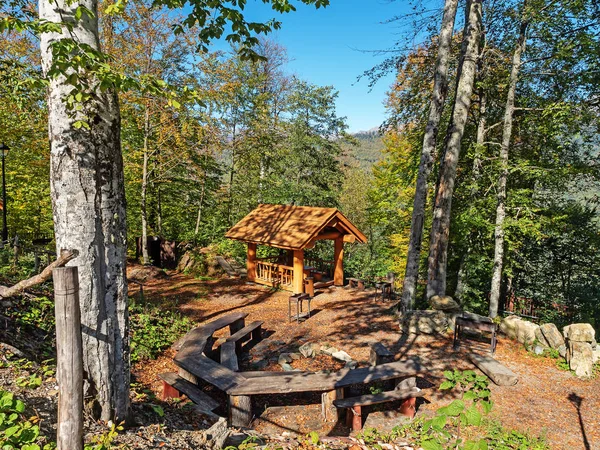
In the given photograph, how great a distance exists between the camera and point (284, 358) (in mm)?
7555

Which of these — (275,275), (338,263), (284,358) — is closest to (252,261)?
(275,275)

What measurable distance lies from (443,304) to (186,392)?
7108mm

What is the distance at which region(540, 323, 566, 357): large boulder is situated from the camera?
26.6 ft

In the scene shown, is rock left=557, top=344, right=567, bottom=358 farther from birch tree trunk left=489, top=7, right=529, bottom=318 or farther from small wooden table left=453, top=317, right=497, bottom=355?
birch tree trunk left=489, top=7, right=529, bottom=318

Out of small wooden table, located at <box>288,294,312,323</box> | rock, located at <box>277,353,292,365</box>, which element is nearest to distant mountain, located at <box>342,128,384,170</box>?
small wooden table, located at <box>288,294,312,323</box>

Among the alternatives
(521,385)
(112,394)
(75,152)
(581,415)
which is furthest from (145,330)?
(581,415)

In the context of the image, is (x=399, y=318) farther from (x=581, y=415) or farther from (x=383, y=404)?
(x=581, y=415)

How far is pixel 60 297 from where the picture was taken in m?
2.34

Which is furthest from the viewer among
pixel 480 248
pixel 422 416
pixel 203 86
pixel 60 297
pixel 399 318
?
pixel 203 86

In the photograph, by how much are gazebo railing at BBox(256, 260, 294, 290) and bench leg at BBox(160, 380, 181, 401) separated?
7.92 m

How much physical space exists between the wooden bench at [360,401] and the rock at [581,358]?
4270mm

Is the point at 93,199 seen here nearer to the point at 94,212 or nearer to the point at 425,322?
the point at 94,212

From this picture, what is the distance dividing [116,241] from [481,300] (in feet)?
47.2

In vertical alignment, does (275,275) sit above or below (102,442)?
below
